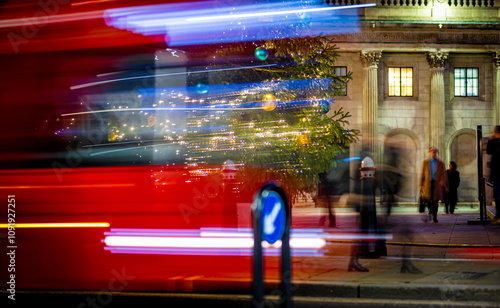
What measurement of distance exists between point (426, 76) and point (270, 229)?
27.3 meters

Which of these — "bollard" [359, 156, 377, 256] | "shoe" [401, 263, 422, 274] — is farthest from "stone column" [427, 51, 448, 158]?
"shoe" [401, 263, 422, 274]

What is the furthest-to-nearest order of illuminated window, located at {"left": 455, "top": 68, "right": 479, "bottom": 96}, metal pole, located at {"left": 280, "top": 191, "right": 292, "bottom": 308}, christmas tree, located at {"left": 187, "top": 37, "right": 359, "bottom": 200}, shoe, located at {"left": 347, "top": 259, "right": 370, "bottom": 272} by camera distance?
1. illuminated window, located at {"left": 455, "top": 68, "right": 479, "bottom": 96}
2. christmas tree, located at {"left": 187, "top": 37, "right": 359, "bottom": 200}
3. shoe, located at {"left": 347, "top": 259, "right": 370, "bottom": 272}
4. metal pole, located at {"left": 280, "top": 191, "right": 292, "bottom": 308}

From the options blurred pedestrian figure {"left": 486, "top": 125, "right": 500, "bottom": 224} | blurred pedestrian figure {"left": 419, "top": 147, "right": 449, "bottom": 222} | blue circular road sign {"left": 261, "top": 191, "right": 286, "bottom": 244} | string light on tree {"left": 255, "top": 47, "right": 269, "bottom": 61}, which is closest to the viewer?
blue circular road sign {"left": 261, "top": 191, "right": 286, "bottom": 244}

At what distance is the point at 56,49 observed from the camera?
6.74 metres

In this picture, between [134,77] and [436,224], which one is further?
[436,224]

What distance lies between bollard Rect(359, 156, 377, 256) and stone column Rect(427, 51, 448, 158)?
20.2 meters

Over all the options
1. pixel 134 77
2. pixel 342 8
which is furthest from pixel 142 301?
pixel 342 8

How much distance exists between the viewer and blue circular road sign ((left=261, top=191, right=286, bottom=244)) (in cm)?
396

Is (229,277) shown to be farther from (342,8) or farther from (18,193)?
(342,8)

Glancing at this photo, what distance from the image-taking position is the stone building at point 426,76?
28.9 meters

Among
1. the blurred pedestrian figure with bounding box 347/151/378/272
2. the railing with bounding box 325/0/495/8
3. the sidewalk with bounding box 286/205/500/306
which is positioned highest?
the railing with bounding box 325/0/495/8

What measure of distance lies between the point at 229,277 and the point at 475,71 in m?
25.4

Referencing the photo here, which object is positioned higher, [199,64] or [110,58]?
[199,64]

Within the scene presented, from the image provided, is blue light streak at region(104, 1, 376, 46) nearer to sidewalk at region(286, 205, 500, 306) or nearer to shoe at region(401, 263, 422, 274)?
sidewalk at region(286, 205, 500, 306)
